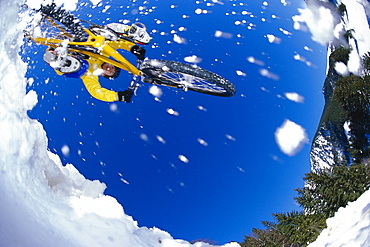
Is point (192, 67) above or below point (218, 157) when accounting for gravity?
above

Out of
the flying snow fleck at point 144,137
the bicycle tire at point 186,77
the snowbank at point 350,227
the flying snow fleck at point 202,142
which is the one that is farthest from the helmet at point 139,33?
the snowbank at point 350,227

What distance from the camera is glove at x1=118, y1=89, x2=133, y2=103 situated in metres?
2.53

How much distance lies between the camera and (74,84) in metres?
2.65

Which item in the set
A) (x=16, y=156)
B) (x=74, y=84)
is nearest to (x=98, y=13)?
(x=74, y=84)

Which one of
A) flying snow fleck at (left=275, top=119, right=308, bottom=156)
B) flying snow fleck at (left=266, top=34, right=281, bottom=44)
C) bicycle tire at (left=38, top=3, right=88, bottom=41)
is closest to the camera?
flying snow fleck at (left=275, top=119, right=308, bottom=156)

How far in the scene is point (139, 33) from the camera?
9.04 feet

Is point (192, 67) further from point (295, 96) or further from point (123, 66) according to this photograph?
point (295, 96)

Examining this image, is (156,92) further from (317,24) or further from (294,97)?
(317,24)

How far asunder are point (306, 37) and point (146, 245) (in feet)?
10.3

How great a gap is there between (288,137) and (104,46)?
2302 mm

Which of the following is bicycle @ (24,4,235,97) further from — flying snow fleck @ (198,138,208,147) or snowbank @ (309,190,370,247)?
snowbank @ (309,190,370,247)

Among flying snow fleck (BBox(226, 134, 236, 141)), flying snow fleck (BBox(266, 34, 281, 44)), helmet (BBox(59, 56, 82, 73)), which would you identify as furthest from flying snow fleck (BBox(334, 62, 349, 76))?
helmet (BBox(59, 56, 82, 73))

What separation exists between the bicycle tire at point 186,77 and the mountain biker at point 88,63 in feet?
0.96

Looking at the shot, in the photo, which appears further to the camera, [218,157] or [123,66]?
[123,66]
